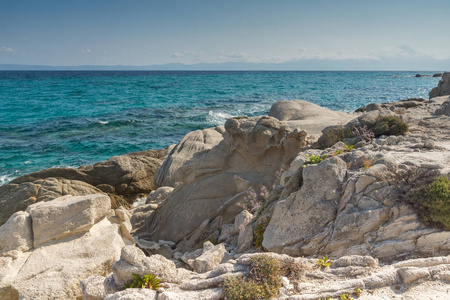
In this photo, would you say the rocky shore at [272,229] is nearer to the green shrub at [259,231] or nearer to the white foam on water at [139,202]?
the green shrub at [259,231]

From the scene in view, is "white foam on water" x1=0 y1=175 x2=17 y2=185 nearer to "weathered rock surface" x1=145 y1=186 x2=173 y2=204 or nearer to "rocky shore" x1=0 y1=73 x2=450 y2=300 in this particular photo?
"weathered rock surface" x1=145 y1=186 x2=173 y2=204

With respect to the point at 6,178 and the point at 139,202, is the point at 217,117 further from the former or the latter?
the point at 6,178

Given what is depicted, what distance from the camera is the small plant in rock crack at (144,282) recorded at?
658 cm

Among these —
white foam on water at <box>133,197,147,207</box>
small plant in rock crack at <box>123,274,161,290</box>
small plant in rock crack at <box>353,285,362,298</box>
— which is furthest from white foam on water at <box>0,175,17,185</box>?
small plant in rock crack at <box>353,285,362,298</box>

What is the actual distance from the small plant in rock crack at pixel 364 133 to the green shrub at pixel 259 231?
519cm

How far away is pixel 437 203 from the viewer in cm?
728

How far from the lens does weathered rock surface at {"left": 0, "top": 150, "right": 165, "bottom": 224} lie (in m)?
16.9

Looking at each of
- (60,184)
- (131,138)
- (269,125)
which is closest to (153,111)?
(131,138)

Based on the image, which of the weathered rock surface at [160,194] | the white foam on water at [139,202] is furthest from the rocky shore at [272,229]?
the white foam on water at [139,202]

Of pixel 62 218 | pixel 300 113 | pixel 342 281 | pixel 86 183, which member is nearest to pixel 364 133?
pixel 342 281

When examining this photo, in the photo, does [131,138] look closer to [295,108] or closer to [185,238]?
[295,108]

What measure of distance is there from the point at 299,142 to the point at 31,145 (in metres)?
28.2

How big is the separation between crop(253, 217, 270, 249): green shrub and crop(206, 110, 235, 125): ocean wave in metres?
30.6

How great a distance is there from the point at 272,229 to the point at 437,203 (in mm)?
3888
